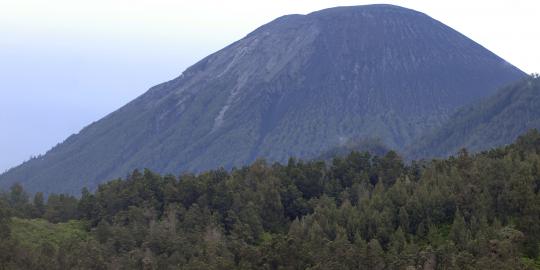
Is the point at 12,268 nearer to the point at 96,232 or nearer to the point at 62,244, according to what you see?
the point at 62,244

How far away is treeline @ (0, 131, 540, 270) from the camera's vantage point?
45.2 m

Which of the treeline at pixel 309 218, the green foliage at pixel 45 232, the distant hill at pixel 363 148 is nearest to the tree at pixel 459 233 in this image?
the treeline at pixel 309 218

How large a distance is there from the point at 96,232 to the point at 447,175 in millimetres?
27898

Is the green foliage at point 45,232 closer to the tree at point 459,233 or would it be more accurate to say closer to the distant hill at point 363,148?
the tree at point 459,233

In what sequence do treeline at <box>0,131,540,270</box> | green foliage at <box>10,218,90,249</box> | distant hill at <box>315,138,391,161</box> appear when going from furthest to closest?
1. distant hill at <box>315,138,391,161</box>
2. green foliage at <box>10,218,90,249</box>
3. treeline at <box>0,131,540,270</box>

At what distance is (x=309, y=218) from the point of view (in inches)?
2201

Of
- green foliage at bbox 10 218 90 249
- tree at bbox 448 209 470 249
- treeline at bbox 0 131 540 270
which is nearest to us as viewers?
treeline at bbox 0 131 540 270

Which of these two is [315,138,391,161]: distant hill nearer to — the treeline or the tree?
the treeline

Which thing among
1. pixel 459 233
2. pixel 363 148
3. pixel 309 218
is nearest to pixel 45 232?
pixel 309 218

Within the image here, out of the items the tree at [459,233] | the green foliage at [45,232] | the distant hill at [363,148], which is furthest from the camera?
the distant hill at [363,148]

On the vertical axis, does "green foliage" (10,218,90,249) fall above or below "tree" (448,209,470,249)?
above

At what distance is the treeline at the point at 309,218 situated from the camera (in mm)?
45219

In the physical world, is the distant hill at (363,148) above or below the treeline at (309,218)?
below

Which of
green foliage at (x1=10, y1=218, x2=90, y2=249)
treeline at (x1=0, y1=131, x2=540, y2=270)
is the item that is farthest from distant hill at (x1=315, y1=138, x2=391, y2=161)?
green foliage at (x1=10, y1=218, x2=90, y2=249)
